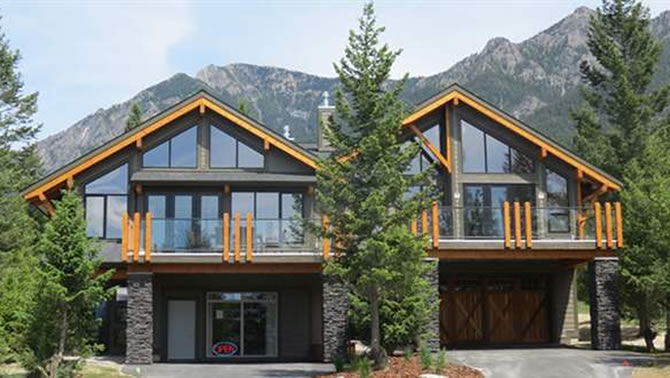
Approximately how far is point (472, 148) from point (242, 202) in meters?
8.00

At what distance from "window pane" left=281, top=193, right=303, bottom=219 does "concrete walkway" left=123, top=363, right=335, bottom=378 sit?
5161 mm

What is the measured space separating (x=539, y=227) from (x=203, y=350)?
11.7m

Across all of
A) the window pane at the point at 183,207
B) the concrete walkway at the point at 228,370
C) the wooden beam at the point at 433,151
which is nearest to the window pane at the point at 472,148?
the wooden beam at the point at 433,151

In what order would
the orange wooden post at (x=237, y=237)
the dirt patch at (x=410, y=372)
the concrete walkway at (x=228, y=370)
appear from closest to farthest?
the dirt patch at (x=410, y=372) → the concrete walkway at (x=228, y=370) → the orange wooden post at (x=237, y=237)

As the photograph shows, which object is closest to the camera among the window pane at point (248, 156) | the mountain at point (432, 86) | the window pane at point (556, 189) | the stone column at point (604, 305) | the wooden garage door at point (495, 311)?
the stone column at point (604, 305)

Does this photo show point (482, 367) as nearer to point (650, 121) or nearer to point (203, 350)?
point (203, 350)

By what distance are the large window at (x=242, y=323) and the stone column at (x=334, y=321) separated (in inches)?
151

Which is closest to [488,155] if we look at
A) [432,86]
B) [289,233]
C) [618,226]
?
[618,226]

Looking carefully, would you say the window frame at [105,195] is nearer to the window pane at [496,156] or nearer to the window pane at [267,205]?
the window pane at [267,205]

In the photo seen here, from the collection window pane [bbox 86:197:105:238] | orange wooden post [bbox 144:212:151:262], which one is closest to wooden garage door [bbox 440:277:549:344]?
orange wooden post [bbox 144:212:151:262]

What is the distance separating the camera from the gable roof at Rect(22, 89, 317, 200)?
28.1m

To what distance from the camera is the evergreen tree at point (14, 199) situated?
→ 24570mm

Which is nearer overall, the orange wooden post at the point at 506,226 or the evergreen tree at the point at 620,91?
the orange wooden post at the point at 506,226

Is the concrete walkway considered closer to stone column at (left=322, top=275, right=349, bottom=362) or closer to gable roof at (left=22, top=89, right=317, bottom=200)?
stone column at (left=322, top=275, right=349, bottom=362)
